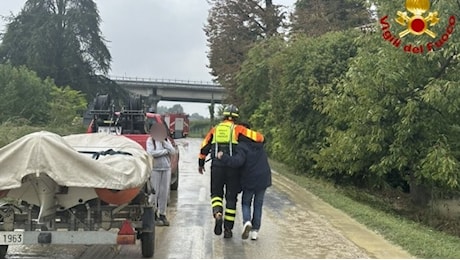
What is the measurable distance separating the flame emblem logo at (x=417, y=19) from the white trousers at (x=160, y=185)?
24.2 ft

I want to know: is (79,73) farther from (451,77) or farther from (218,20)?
(451,77)

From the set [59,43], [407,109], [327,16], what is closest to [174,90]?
[59,43]

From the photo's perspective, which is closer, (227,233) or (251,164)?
(251,164)

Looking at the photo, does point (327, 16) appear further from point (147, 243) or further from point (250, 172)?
point (147, 243)

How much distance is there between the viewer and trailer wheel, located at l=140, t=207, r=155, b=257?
771cm

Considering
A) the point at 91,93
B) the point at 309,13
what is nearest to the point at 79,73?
the point at 91,93

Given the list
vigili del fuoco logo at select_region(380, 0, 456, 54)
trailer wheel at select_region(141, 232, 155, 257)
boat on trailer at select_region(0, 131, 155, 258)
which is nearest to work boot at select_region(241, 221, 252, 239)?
trailer wheel at select_region(141, 232, 155, 257)

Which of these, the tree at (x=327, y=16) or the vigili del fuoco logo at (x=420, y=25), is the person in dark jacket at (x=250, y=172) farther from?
the tree at (x=327, y=16)

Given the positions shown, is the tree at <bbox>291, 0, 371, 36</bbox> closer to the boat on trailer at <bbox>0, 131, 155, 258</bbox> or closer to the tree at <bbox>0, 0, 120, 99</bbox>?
the boat on trailer at <bbox>0, 131, 155, 258</bbox>

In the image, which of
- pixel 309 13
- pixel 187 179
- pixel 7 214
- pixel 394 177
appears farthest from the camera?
pixel 309 13

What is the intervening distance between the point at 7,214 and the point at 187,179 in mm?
11327

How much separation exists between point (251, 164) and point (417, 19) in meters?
7.03

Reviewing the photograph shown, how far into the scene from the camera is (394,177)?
2094 centimetres

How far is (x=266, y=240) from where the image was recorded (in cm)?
928
